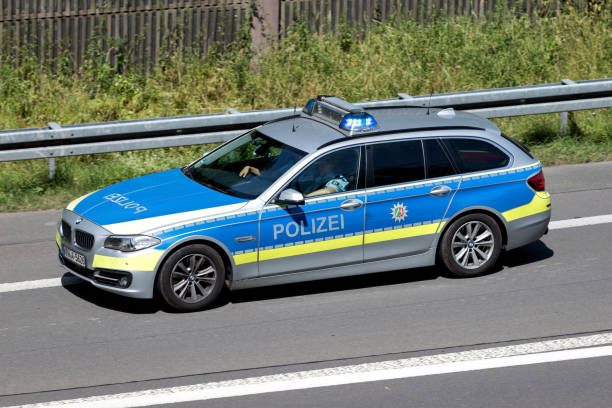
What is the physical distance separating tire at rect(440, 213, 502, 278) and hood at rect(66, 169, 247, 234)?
2.03 m

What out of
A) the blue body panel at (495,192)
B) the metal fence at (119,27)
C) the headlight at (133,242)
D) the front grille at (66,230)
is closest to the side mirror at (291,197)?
the headlight at (133,242)

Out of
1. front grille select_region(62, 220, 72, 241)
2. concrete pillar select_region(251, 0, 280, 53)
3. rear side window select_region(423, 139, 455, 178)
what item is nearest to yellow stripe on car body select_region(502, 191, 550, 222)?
rear side window select_region(423, 139, 455, 178)

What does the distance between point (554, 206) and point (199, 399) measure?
5980 mm

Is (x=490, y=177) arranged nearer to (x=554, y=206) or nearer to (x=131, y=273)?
(x=554, y=206)

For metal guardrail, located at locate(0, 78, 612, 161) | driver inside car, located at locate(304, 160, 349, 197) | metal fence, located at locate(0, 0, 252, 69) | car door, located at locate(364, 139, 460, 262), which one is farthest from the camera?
metal fence, located at locate(0, 0, 252, 69)

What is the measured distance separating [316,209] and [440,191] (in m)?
1.23

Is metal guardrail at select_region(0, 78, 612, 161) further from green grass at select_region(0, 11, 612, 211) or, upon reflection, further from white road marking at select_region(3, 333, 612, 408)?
→ white road marking at select_region(3, 333, 612, 408)

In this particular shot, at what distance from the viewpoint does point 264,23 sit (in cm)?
1549

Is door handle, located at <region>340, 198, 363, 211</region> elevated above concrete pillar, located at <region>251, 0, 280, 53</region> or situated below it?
below

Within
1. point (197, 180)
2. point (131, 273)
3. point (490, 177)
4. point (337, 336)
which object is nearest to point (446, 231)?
point (490, 177)

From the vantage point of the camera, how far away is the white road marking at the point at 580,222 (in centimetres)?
1041

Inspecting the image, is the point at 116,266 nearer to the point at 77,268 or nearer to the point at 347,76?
the point at 77,268

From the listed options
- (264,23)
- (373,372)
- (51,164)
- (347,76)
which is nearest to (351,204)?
(373,372)

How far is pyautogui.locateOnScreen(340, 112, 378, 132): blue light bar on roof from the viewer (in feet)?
28.1
